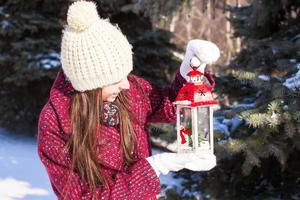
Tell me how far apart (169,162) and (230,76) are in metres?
2.06

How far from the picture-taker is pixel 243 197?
3721 millimetres

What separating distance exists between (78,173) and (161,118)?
0.45m

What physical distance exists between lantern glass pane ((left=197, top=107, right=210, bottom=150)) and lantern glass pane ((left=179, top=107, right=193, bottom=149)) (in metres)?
0.03

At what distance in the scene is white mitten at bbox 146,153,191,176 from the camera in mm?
1883

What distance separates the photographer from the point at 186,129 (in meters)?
1.95

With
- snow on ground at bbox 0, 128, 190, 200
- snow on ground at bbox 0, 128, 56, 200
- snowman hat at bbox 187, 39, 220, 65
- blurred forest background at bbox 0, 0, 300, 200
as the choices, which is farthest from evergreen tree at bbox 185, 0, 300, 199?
snow on ground at bbox 0, 128, 56, 200

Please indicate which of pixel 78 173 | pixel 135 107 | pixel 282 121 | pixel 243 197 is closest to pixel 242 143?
pixel 282 121

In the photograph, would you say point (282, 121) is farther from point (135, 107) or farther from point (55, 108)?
point (55, 108)

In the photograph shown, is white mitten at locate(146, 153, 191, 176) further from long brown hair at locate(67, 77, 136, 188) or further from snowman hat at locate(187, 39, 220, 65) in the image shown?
snowman hat at locate(187, 39, 220, 65)

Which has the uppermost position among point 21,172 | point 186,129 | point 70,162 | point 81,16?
point 81,16

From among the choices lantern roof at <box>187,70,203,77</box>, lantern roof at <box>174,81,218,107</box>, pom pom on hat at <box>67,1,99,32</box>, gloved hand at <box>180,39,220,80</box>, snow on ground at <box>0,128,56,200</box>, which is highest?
pom pom on hat at <box>67,1,99,32</box>

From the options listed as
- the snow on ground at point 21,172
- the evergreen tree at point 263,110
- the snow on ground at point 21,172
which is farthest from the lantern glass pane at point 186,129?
the snow on ground at point 21,172

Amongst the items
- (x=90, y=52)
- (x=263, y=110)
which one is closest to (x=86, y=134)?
(x=90, y=52)

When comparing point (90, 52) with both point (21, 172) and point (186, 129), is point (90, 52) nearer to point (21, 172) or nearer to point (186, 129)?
point (186, 129)
